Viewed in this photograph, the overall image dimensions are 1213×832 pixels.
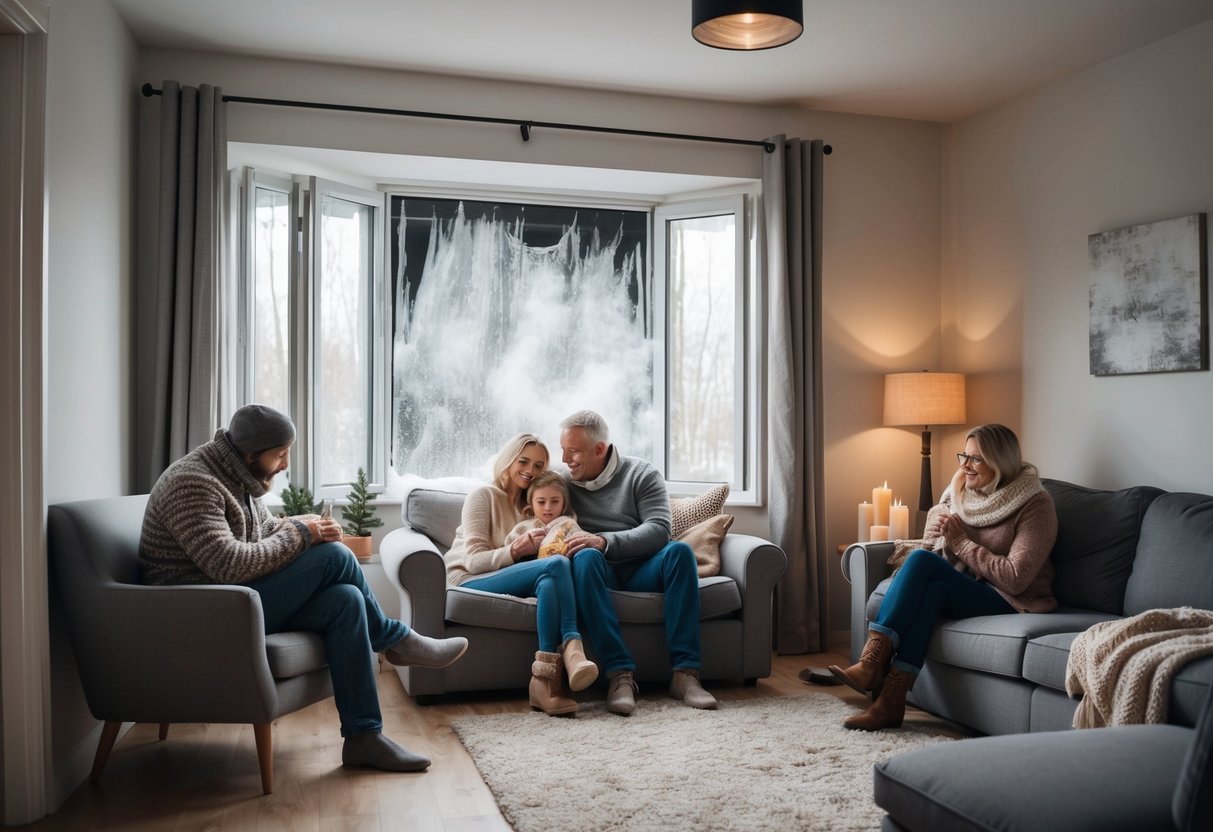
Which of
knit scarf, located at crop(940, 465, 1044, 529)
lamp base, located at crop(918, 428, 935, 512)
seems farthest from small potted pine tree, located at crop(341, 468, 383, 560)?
lamp base, located at crop(918, 428, 935, 512)

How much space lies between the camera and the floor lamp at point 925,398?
4.77 meters

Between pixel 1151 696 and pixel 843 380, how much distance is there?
2.57m

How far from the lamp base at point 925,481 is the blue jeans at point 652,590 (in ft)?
4.85

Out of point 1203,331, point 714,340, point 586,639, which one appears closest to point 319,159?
point 714,340

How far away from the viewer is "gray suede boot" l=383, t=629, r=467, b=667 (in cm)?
337

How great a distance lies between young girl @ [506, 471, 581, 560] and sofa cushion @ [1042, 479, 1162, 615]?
1.85 metres

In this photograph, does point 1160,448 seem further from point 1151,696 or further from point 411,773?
point 411,773

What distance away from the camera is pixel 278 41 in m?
4.12

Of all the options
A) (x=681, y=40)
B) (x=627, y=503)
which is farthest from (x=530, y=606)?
(x=681, y=40)

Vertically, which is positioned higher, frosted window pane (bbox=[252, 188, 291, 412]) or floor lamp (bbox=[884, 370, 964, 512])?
frosted window pane (bbox=[252, 188, 291, 412])

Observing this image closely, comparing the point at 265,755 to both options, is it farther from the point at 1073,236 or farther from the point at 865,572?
the point at 1073,236

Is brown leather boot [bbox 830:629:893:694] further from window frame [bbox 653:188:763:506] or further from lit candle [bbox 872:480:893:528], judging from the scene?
window frame [bbox 653:188:763:506]

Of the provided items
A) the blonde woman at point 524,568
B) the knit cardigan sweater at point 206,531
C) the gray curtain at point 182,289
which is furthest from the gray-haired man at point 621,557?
the gray curtain at point 182,289

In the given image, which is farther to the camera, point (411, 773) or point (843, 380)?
point (843, 380)
